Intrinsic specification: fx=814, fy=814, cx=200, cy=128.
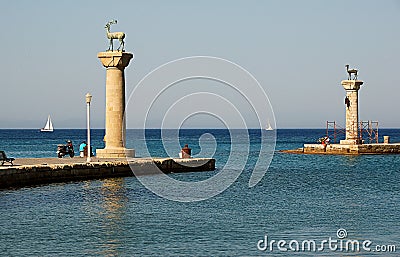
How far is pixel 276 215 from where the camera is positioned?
92.9 ft

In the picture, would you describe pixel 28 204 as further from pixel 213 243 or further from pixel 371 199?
pixel 371 199

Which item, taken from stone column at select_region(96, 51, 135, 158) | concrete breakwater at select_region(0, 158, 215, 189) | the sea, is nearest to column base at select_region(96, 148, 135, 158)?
stone column at select_region(96, 51, 135, 158)

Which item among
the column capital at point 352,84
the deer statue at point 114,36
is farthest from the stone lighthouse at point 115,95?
the column capital at point 352,84

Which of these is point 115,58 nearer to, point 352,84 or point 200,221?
point 200,221

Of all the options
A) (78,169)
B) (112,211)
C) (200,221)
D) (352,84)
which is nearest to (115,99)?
(78,169)

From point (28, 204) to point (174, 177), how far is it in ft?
51.2

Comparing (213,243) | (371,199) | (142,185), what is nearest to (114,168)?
(142,185)

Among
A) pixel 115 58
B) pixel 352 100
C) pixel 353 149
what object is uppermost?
pixel 115 58

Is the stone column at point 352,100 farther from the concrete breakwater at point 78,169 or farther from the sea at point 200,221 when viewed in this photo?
the sea at point 200,221

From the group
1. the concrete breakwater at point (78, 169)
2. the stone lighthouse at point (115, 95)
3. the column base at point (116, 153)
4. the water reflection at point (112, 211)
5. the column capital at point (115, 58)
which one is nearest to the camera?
the water reflection at point (112, 211)

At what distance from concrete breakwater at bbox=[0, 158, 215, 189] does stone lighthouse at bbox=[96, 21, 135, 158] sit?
5.92ft

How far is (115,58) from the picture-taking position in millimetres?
44250

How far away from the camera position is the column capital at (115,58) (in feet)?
145

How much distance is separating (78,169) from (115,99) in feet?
23.2
